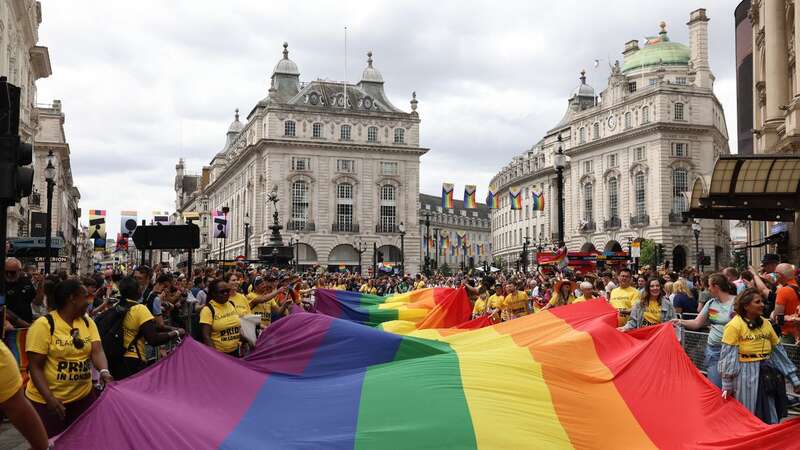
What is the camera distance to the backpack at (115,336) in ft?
26.6

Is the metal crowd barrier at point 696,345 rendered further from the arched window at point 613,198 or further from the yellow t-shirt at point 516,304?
the arched window at point 613,198

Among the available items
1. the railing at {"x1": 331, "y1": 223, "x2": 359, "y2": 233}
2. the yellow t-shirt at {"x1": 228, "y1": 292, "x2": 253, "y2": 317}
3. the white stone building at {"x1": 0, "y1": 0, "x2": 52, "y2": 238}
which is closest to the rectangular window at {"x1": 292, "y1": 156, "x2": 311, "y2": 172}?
the railing at {"x1": 331, "y1": 223, "x2": 359, "y2": 233}

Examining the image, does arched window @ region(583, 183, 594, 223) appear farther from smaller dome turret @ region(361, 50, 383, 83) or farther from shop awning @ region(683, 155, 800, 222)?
shop awning @ region(683, 155, 800, 222)

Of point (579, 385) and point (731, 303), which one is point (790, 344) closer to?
point (731, 303)

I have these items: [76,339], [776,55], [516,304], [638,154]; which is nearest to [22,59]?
[516,304]

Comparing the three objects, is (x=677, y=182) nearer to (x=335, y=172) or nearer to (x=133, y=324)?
(x=335, y=172)

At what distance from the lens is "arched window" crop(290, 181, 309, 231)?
87875 millimetres

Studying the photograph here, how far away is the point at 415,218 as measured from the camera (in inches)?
3656

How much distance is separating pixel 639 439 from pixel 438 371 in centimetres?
204

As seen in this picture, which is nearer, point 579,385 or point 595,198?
point 579,385

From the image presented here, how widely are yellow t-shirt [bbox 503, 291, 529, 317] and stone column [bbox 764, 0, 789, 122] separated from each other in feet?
74.8

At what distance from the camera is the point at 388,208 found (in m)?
91.9

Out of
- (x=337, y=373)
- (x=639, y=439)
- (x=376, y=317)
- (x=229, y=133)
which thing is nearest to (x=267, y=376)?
(x=337, y=373)

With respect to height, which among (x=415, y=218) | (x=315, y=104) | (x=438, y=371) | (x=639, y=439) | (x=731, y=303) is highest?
(x=315, y=104)
